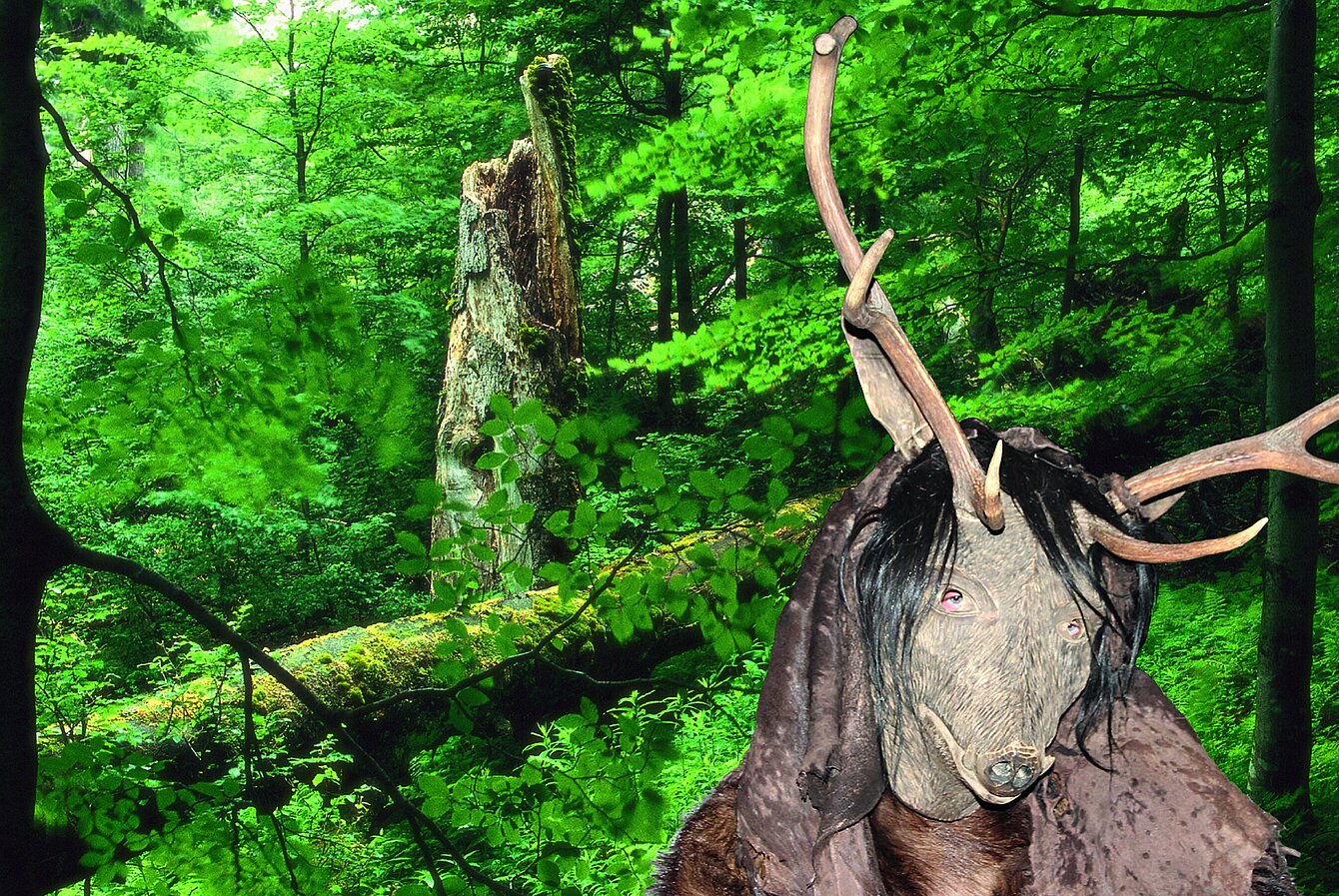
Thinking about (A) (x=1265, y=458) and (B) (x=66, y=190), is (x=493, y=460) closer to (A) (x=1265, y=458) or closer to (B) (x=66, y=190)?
(B) (x=66, y=190)

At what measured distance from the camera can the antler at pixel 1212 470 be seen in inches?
36.7

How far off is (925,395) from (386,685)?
4.82 m

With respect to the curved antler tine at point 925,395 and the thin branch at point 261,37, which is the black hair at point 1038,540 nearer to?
the curved antler tine at point 925,395

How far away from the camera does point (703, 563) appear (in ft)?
7.86

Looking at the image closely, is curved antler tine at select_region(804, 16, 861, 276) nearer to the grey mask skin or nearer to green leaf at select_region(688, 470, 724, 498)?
the grey mask skin

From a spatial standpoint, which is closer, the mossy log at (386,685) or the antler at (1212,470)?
the antler at (1212,470)

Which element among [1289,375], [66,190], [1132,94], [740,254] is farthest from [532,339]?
[740,254]

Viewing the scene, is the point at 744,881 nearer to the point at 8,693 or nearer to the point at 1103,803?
the point at 1103,803

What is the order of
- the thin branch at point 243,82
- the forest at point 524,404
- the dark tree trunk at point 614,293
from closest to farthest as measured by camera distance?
the forest at point 524,404, the thin branch at point 243,82, the dark tree trunk at point 614,293

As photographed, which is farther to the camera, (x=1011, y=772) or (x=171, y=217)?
(x=171, y=217)

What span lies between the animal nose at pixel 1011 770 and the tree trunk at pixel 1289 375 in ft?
10.3

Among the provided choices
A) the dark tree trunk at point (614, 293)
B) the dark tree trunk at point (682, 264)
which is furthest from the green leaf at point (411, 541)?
the dark tree trunk at point (614, 293)

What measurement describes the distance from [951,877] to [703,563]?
4.29 feet

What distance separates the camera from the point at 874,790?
3.46 ft
